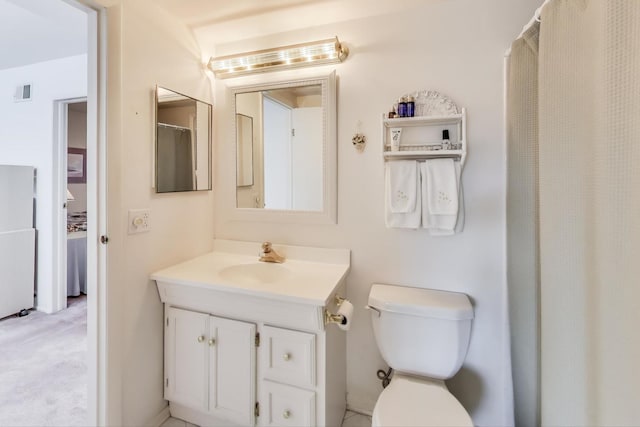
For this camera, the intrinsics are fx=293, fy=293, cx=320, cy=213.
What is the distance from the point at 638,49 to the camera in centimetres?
56

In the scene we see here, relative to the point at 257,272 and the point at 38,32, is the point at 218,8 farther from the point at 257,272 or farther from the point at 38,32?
the point at 38,32

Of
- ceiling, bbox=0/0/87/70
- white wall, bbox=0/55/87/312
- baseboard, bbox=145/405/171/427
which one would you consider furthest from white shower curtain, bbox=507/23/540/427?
white wall, bbox=0/55/87/312

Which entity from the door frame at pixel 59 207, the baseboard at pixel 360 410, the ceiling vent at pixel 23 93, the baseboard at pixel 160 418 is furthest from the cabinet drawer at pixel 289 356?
the ceiling vent at pixel 23 93

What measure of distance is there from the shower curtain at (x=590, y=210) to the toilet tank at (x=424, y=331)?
1.38 ft

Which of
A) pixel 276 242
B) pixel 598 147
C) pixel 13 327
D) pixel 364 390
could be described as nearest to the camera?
pixel 598 147

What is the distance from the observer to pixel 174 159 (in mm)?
1621

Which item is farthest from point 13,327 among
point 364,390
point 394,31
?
point 394,31

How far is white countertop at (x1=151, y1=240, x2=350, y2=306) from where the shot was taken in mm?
1264

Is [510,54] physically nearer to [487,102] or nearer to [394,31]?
[487,102]

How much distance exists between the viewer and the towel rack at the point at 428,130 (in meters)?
1.41

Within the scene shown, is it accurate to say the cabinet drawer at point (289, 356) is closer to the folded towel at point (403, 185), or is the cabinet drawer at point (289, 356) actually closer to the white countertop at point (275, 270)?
the white countertop at point (275, 270)

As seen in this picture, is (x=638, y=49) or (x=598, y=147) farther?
(x=598, y=147)

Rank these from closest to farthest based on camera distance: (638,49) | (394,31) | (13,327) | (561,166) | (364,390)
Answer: (638,49)
(561,166)
(394,31)
(364,390)
(13,327)

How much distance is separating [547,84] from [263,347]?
145 cm
